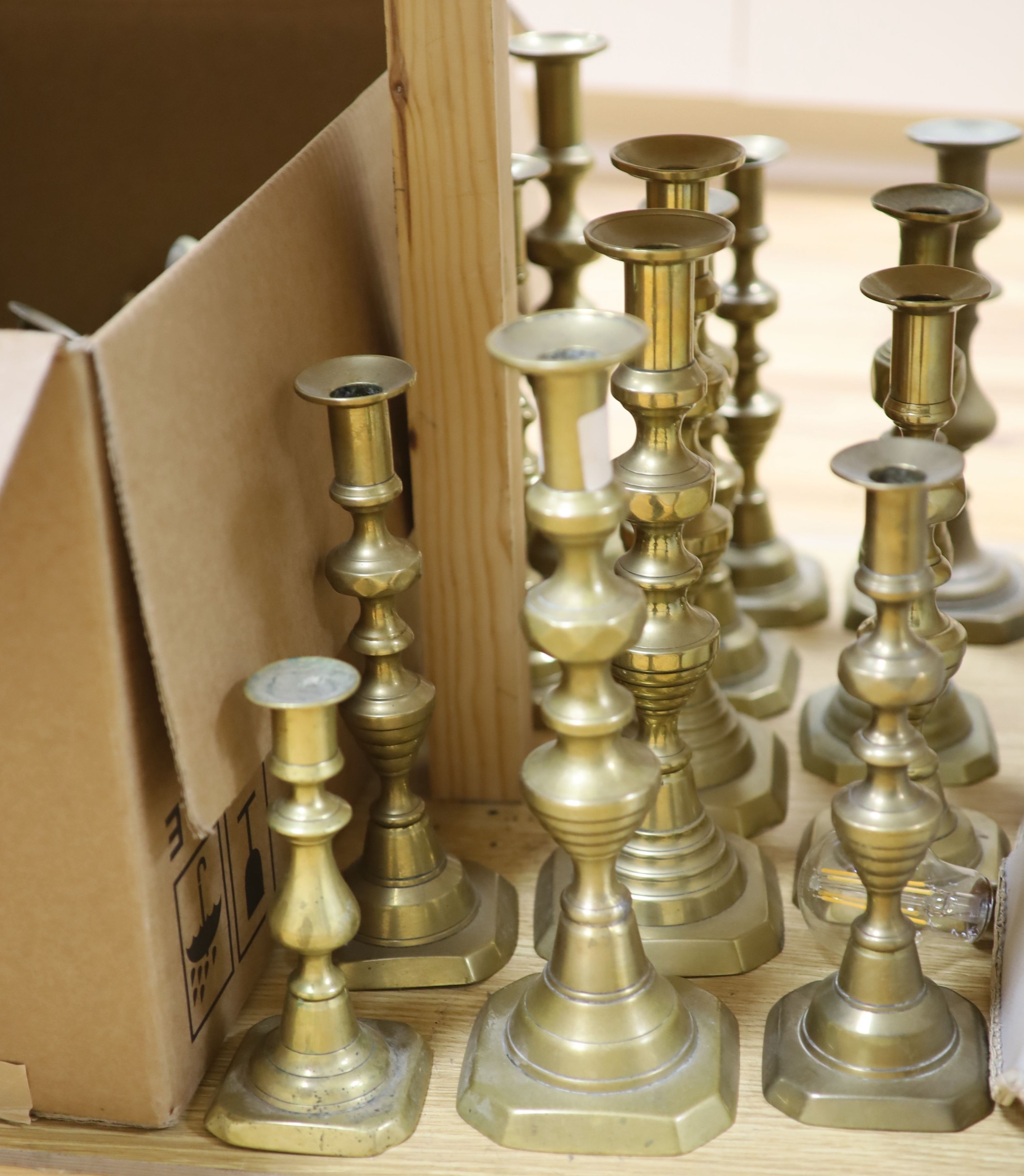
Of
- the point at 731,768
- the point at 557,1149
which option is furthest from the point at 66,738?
the point at 731,768

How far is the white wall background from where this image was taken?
8.81 ft

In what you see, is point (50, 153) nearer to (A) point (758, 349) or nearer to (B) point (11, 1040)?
(A) point (758, 349)

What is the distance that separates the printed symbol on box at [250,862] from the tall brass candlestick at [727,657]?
9.6 inches

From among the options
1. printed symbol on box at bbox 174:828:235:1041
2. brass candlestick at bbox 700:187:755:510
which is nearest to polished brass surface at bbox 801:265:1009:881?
brass candlestick at bbox 700:187:755:510

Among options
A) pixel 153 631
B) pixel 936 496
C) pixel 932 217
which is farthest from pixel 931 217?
pixel 153 631

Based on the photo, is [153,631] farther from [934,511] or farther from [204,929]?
[934,511]

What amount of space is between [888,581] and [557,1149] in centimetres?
30

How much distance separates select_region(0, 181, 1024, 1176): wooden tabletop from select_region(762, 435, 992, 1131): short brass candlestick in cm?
1

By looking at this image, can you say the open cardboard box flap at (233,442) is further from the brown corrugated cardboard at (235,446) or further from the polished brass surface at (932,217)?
the polished brass surface at (932,217)

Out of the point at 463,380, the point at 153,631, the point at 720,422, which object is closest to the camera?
the point at 153,631

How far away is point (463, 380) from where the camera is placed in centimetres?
86

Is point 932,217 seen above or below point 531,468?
above

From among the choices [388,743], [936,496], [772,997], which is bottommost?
[772,997]

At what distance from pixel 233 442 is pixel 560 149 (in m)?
0.43
